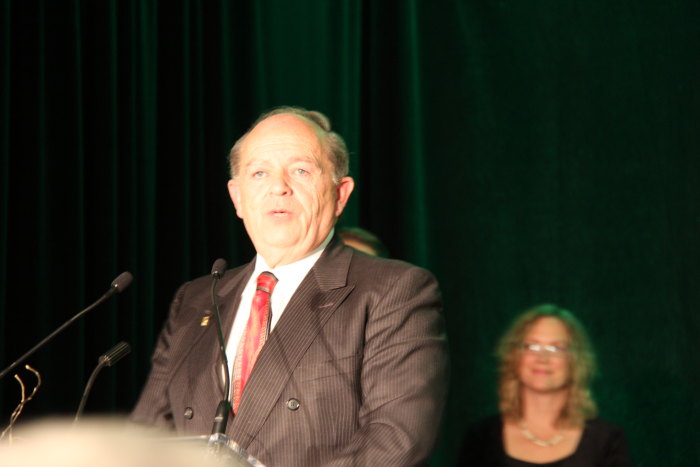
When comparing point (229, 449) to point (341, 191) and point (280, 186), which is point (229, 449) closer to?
point (280, 186)

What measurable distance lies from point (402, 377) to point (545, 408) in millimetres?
1595

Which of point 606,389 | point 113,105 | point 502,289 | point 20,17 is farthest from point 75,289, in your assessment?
point 606,389

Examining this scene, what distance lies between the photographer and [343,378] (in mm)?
2023

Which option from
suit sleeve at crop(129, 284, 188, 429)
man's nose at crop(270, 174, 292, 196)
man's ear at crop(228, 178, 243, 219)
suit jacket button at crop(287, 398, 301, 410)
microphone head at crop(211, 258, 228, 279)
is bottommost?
suit sleeve at crop(129, 284, 188, 429)

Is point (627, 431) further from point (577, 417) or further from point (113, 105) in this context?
point (113, 105)

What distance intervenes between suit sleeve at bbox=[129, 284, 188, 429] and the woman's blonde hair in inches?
62.5

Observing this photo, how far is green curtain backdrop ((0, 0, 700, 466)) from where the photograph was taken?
3.83 m

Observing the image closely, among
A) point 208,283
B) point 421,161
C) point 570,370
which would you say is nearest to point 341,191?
point 208,283

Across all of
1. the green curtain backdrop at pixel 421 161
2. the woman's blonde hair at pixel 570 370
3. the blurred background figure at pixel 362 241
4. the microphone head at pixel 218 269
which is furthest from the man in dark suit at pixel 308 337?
the green curtain backdrop at pixel 421 161

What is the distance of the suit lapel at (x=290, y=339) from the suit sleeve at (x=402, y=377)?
0.13 m

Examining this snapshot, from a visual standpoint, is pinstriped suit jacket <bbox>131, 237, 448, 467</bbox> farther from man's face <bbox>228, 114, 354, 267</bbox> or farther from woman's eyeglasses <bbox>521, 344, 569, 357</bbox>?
woman's eyeglasses <bbox>521, 344, 569, 357</bbox>

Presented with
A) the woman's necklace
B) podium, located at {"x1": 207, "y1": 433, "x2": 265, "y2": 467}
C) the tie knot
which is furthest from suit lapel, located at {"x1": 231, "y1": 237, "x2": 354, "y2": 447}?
the woman's necklace

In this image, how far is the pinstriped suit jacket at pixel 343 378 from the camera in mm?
1953

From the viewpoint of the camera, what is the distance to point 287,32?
14.9 ft
